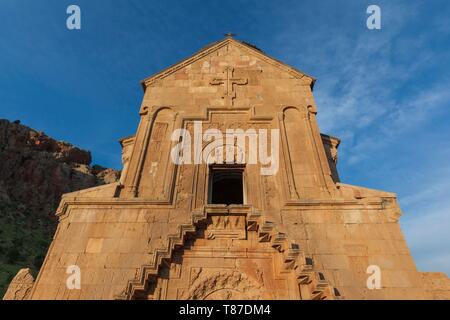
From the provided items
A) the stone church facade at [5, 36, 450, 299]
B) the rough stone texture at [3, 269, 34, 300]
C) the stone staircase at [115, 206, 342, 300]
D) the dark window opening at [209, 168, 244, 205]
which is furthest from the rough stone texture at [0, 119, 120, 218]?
the stone staircase at [115, 206, 342, 300]

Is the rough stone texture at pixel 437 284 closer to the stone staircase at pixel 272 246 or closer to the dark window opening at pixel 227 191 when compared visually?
the stone staircase at pixel 272 246

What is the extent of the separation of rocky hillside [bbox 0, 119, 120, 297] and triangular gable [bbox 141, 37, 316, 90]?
85.3 feet

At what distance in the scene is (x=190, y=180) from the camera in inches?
382

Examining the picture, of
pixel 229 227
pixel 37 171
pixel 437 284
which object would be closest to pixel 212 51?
pixel 229 227

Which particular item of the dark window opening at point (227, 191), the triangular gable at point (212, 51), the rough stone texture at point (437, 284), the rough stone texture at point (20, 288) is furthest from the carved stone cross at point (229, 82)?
the rough stone texture at point (20, 288)

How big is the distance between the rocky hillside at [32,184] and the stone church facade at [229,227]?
26.1 metres

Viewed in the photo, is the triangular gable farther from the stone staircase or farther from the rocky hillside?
the rocky hillside

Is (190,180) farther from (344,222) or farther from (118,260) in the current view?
(344,222)

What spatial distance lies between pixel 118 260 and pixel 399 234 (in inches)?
268

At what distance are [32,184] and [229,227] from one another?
5252 cm

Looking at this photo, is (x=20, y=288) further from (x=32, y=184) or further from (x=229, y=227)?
(x=32, y=184)

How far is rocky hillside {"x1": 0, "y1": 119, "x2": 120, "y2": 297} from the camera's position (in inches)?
1395

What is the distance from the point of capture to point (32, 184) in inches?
Answer: 2034
